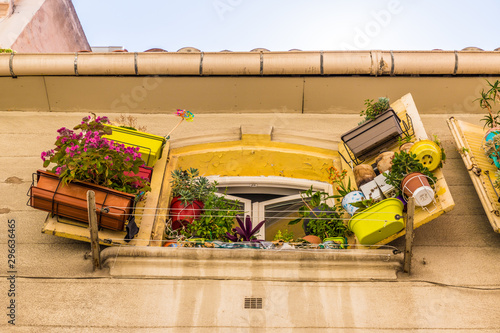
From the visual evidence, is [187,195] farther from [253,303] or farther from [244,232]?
[253,303]

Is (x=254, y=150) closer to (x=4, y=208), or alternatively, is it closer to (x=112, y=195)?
(x=112, y=195)

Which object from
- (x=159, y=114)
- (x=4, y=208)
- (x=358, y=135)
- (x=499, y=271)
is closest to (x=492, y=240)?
(x=499, y=271)

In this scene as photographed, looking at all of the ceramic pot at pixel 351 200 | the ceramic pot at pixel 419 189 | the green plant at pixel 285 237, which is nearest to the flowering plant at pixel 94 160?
the green plant at pixel 285 237

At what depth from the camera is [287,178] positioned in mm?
9656

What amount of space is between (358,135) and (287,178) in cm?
114

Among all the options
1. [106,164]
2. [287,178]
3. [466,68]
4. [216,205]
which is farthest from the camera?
[466,68]

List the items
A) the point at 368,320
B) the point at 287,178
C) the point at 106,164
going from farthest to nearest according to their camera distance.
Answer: the point at 287,178
the point at 106,164
the point at 368,320

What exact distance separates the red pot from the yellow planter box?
74 centimetres

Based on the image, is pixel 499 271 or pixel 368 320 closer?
pixel 368 320

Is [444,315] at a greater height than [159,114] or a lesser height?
lesser

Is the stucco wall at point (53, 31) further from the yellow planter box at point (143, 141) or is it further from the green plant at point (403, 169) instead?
the green plant at point (403, 169)

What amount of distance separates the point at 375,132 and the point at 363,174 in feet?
2.85

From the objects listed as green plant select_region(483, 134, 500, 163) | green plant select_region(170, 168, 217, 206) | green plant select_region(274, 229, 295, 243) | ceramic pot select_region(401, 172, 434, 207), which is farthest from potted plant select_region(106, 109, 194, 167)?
green plant select_region(483, 134, 500, 163)

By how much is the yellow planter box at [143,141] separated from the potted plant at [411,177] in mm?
3022
